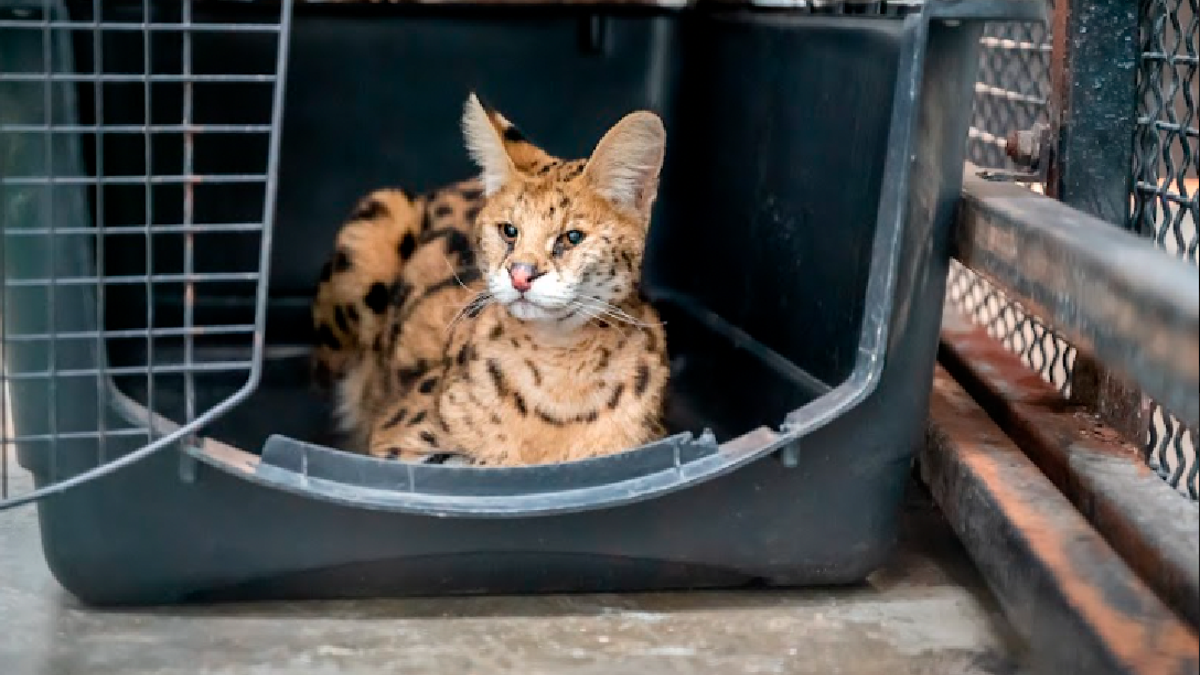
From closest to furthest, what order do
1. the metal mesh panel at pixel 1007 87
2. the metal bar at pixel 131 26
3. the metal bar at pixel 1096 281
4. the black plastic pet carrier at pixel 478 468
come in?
the metal bar at pixel 1096 281
the metal bar at pixel 131 26
the black plastic pet carrier at pixel 478 468
the metal mesh panel at pixel 1007 87

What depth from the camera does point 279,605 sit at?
6.66 feet

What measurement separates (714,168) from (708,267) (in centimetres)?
20

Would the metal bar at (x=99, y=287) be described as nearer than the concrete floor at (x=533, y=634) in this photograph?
Yes

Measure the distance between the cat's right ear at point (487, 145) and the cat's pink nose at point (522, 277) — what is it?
23cm

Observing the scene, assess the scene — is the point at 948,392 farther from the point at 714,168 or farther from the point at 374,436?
the point at 374,436

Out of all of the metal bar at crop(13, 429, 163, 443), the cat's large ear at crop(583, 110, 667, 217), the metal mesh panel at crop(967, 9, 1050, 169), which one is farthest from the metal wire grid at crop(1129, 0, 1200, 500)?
the metal bar at crop(13, 429, 163, 443)

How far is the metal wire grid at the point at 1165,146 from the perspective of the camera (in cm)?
184

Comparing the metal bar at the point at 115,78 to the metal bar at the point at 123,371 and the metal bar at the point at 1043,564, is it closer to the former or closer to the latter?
the metal bar at the point at 123,371

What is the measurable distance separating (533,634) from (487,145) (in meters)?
0.77

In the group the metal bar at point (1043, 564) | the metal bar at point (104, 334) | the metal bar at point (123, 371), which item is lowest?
the metal bar at point (1043, 564)

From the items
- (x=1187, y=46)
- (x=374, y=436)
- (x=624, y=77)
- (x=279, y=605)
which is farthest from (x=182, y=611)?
(x=624, y=77)

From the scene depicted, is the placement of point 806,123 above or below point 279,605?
above

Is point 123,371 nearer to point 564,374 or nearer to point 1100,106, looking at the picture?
point 564,374

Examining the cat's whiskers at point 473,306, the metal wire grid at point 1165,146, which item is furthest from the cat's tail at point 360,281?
the metal wire grid at point 1165,146
